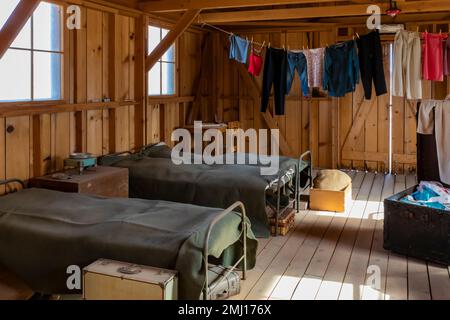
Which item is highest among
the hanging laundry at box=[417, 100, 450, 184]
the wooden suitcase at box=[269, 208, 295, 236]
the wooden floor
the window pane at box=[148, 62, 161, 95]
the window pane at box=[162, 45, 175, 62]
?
the window pane at box=[162, 45, 175, 62]

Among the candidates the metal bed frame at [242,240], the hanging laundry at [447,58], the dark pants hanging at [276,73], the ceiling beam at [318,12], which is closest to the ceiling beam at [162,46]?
the ceiling beam at [318,12]

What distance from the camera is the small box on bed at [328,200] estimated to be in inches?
233

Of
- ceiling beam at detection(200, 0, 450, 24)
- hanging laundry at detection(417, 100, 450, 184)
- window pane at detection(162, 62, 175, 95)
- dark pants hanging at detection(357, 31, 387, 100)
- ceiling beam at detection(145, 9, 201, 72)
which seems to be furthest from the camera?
window pane at detection(162, 62, 175, 95)

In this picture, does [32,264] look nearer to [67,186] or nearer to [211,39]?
[67,186]

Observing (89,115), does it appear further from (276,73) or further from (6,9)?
(276,73)

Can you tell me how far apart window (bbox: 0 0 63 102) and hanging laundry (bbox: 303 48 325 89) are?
348 cm

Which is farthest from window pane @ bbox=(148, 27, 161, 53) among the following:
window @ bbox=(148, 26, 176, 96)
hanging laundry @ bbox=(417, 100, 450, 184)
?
hanging laundry @ bbox=(417, 100, 450, 184)

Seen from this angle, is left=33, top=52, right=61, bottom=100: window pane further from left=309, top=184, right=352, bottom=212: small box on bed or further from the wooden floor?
left=309, top=184, right=352, bottom=212: small box on bed

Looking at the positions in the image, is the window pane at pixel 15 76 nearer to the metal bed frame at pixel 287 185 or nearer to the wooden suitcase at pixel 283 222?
the metal bed frame at pixel 287 185

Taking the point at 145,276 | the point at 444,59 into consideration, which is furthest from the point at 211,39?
the point at 145,276

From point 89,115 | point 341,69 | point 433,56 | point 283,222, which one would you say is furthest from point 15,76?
point 433,56

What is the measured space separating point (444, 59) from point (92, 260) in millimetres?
5125

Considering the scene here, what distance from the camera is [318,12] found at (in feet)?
22.1

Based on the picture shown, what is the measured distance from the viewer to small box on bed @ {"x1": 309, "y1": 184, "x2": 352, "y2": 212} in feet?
19.4
